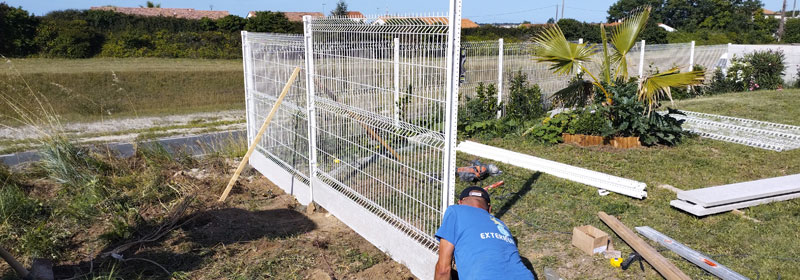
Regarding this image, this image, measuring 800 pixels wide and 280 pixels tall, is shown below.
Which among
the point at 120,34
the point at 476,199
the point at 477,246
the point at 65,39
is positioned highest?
the point at 120,34

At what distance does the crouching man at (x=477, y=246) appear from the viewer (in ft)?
10.2

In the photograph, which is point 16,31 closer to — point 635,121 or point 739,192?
point 635,121

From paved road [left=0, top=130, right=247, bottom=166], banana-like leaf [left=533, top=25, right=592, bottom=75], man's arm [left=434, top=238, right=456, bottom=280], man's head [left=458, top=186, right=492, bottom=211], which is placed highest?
banana-like leaf [left=533, top=25, right=592, bottom=75]

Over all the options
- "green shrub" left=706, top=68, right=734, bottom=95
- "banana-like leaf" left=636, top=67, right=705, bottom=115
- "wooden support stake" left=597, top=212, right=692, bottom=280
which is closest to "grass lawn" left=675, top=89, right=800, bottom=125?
"green shrub" left=706, top=68, right=734, bottom=95

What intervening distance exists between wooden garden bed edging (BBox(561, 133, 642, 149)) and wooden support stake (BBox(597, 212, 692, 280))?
3.66 m

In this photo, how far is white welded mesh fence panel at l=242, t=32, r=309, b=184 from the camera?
655 centimetres

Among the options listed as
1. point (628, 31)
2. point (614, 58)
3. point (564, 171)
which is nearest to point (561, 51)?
point (614, 58)

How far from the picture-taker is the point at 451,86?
3.85 meters

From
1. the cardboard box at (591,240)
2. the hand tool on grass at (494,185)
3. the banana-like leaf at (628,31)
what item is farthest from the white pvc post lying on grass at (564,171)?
the banana-like leaf at (628,31)

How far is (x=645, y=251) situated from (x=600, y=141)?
15.1ft

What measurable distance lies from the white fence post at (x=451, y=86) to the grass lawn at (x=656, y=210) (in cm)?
132

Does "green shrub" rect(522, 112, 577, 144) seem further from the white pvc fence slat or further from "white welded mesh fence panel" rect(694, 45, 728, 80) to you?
"white welded mesh fence panel" rect(694, 45, 728, 80)

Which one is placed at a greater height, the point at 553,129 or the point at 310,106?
the point at 310,106

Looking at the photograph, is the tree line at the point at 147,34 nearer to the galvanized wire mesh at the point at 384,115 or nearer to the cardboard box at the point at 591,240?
the galvanized wire mesh at the point at 384,115
